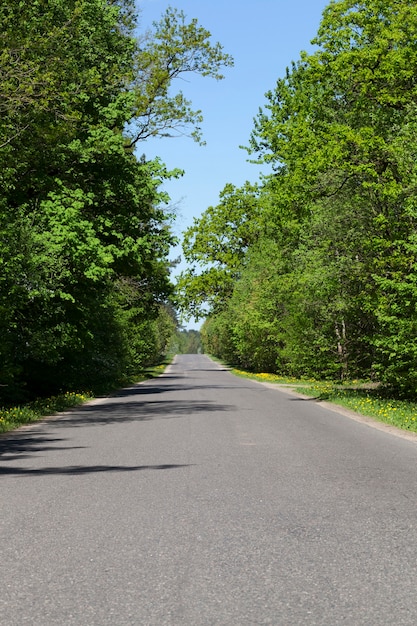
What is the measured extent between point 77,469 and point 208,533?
14.3 ft

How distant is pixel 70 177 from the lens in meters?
28.0

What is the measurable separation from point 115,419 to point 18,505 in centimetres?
1124

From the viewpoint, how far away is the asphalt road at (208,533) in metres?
4.54

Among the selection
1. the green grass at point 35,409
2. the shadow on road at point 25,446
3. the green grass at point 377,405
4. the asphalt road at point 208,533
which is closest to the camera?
the asphalt road at point 208,533

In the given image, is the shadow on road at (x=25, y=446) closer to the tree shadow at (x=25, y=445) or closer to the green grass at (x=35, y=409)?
the tree shadow at (x=25, y=445)

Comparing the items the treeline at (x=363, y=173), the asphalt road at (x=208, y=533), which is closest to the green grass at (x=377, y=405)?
the treeline at (x=363, y=173)

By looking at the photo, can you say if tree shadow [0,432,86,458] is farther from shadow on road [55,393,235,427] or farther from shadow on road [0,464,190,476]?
shadow on road [55,393,235,427]

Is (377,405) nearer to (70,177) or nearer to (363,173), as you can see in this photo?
(363,173)

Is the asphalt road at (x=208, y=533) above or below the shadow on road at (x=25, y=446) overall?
above

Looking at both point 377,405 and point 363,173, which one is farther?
point 363,173

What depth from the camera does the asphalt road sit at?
4.54 metres

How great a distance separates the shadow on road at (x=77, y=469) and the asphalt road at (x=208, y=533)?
0.03 meters

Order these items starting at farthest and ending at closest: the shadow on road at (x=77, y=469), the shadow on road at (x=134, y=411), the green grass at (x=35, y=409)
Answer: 1. the shadow on road at (x=134, y=411)
2. the green grass at (x=35, y=409)
3. the shadow on road at (x=77, y=469)

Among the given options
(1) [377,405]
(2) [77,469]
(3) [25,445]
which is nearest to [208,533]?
(2) [77,469]
